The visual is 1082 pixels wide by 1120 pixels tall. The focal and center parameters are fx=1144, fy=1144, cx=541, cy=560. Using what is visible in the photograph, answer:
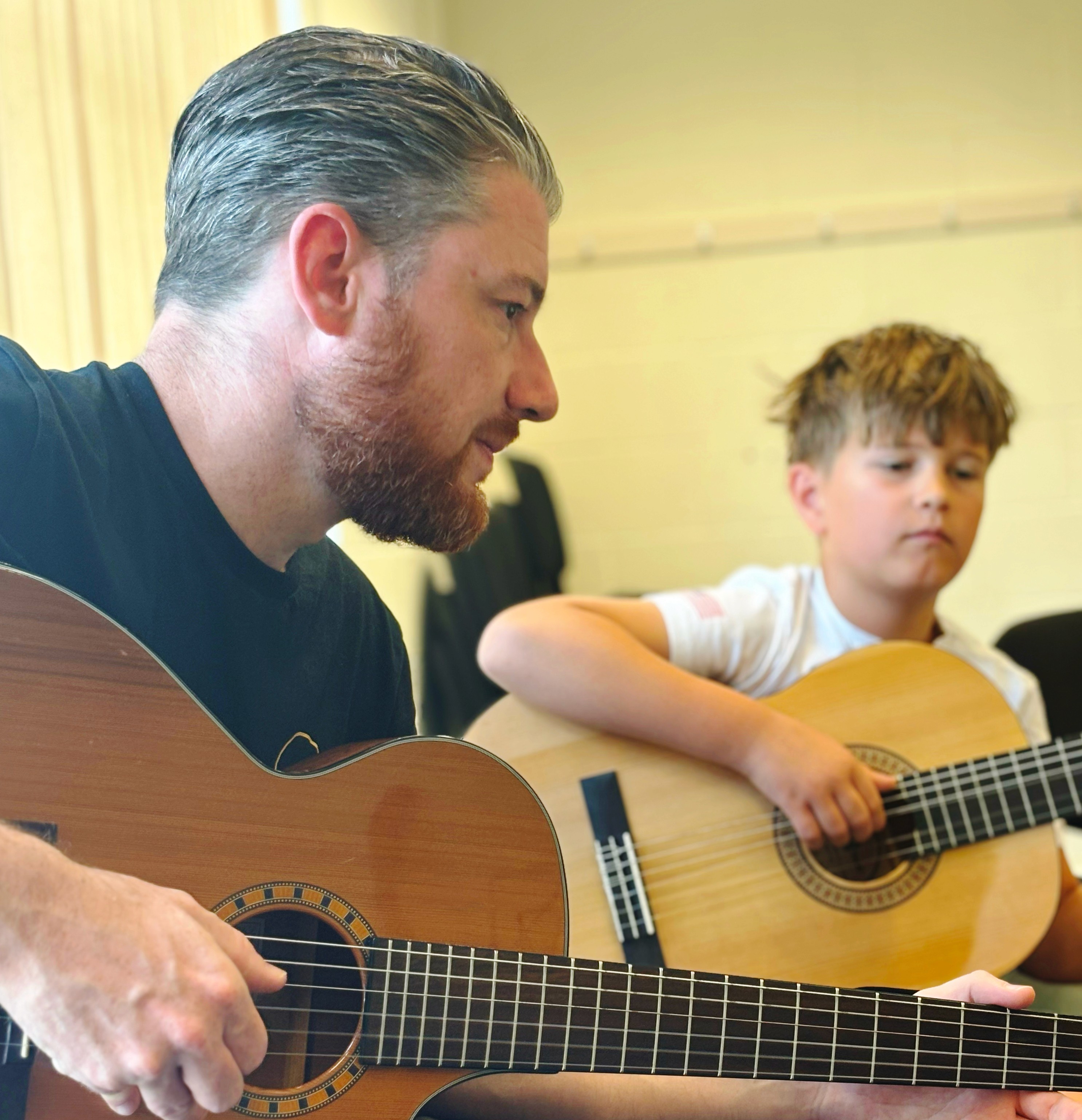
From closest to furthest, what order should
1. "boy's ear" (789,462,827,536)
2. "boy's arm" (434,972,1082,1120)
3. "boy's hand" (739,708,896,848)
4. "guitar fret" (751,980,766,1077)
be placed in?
"guitar fret" (751,980,766,1077), "boy's arm" (434,972,1082,1120), "boy's hand" (739,708,896,848), "boy's ear" (789,462,827,536)

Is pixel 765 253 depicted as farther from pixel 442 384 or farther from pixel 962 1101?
pixel 962 1101

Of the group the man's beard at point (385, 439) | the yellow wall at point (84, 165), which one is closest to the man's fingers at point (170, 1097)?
the man's beard at point (385, 439)

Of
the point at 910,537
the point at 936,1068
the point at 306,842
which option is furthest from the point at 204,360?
the point at 910,537

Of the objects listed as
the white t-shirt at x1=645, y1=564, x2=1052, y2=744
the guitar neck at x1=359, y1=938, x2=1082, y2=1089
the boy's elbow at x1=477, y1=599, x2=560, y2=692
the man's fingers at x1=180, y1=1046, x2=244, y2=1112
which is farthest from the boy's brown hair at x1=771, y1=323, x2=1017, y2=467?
the man's fingers at x1=180, y1=1046, x2=244, y2=1112

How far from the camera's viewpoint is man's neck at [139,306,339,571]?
3.19 ft

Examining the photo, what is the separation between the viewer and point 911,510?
165 centimetres

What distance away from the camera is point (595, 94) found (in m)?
4.05

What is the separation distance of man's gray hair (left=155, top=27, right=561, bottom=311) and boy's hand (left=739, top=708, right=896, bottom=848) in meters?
0.76

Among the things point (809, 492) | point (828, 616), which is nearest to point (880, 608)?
point (828, 616)

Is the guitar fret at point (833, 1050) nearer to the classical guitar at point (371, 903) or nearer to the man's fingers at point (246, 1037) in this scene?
the classical guitar at point (371, 903)

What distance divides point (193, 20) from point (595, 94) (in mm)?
2251

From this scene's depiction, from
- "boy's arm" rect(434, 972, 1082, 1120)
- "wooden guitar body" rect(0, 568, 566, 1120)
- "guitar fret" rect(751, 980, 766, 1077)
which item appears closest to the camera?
"wooden guitar body" rect(0, 568, 566, 1120)

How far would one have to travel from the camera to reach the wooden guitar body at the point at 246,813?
0.74 m

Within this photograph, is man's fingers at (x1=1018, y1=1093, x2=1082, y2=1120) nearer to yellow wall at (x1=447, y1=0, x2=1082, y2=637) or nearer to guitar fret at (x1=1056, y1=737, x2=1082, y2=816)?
guitar fret at (x1=1056, y1=737, x2=1082, y2=816)
